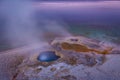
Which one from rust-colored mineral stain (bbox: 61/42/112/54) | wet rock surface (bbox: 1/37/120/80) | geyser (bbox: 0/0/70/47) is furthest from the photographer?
geyser (bbox: 0/0/70/47)

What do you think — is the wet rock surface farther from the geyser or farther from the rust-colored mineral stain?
the geyser

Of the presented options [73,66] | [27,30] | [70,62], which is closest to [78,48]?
[70,62]

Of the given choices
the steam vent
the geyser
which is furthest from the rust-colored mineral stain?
the geyser

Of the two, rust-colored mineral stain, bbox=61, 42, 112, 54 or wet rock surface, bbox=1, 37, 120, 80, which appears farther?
rust-colored mineral stain, bbox=61, 42, 112, 54

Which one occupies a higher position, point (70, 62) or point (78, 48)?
point (78, 48)

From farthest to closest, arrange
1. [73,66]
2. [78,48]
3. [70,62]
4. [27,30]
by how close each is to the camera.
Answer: [27,30] → [78,48] → [70,62] → [73,66]

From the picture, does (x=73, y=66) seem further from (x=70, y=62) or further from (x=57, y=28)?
(x=57, y=28)

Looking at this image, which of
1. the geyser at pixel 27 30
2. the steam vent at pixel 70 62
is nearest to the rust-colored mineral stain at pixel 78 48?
the steam vent at pixel 70 62

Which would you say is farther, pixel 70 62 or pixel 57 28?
pixel 57 28

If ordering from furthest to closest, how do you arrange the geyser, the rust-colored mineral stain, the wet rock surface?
the geyser → the rust-colored mineral stain → the wet rock surface

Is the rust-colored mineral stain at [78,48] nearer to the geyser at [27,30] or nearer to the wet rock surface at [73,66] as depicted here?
the wet rock surface at [73,66]
